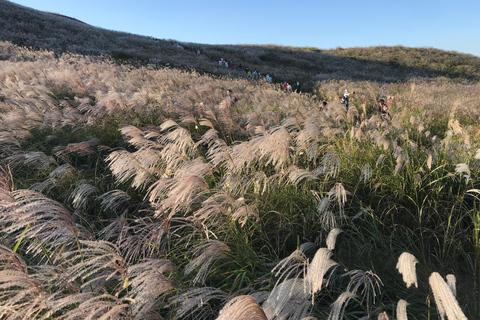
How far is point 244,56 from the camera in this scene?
40969mm

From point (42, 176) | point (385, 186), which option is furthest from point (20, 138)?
point (385, 186)

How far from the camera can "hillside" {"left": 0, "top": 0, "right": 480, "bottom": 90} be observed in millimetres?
27766

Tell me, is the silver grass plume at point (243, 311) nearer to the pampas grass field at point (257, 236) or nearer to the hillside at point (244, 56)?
the pampas grass field at point (257, 236)

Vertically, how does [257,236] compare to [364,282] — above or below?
below

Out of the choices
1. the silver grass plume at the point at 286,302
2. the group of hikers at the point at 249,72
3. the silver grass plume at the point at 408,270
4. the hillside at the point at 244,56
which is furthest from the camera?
the hillside at the point at 244,56

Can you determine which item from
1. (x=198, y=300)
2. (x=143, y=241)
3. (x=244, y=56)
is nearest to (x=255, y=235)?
(x=143, y=241)

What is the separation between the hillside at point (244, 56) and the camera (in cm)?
2777

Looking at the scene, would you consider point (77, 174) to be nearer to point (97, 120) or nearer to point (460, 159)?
point (97, 120)

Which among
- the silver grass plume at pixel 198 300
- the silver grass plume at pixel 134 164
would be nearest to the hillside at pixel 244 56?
the silver grass plume at pixel 134 164

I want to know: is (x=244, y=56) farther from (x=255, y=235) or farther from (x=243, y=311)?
(x=243, y=311)

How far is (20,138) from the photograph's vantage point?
17.2ft

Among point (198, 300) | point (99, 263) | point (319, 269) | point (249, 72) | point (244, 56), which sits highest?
point (244, 56)

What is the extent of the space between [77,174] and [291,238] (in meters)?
3.62

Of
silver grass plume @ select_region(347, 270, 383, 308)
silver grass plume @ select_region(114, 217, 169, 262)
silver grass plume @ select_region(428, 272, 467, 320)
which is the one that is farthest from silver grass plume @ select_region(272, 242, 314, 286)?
silver grass plume @ select_region(114, 217, 169, 262)
